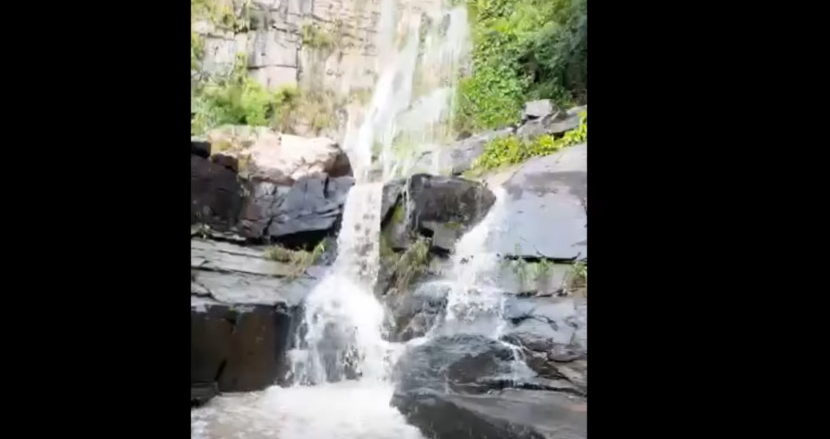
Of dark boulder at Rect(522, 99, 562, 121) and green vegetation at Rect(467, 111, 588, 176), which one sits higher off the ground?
dark boulder at Rect(522, 99, 562, 121)

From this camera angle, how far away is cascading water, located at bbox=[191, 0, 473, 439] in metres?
2.25

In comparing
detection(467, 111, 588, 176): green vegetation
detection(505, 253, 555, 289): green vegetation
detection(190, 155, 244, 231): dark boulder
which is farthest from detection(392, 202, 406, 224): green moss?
detection(190, 155, 244, 231): dark boulder

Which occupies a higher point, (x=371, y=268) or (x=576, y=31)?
(x=576, y=31)

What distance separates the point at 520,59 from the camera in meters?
2.37

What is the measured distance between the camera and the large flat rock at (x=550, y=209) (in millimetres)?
2338

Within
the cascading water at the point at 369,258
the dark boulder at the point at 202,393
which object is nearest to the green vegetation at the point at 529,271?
the cascading water at the point at 369,258

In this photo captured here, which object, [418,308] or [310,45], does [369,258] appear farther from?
[310,45]

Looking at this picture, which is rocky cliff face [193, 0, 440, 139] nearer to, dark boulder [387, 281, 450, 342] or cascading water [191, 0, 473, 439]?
cascading water [191, 0, 473, 439]

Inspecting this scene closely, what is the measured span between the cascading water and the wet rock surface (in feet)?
0.22
